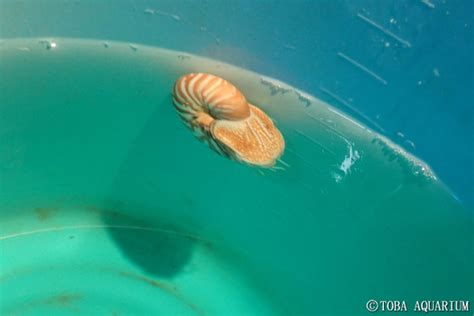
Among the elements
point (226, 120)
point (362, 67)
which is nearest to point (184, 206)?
point (226, 120)

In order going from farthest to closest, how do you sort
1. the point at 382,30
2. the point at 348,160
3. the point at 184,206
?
the point at 184,206
the point at 348,160
the point at 382,30

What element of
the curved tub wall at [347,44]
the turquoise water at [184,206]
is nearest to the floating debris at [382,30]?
the curved tub wall at [347,44]

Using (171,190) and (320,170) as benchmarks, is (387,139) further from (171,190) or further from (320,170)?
(171,190)

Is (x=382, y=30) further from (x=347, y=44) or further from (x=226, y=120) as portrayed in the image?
(x=226, y=120)


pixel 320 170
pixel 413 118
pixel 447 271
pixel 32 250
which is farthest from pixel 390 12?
pixel 32 250

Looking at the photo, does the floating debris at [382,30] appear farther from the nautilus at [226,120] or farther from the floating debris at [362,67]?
the nautilus at [226,120]

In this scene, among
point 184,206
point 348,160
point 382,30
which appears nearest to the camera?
point 382,30

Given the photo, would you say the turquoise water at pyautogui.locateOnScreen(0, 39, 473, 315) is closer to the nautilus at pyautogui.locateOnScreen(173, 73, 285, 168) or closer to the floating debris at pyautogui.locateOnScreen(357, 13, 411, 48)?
the nautilus at pyautogui.locateOnScreen(173, 73, 285, 168)
